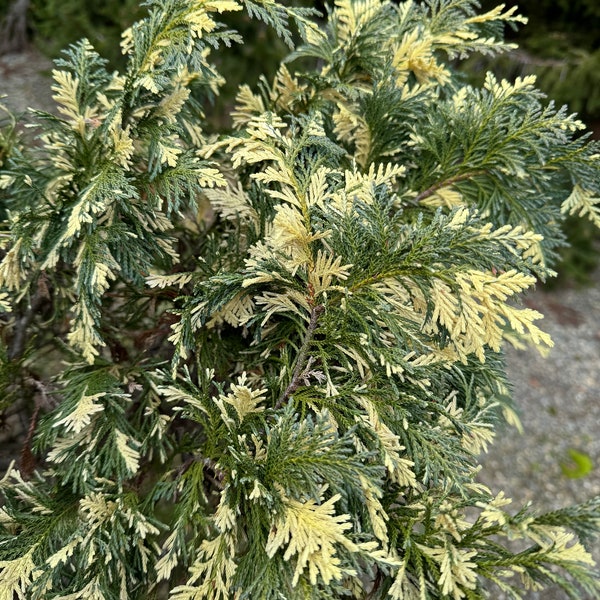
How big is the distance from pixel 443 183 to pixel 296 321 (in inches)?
35.7

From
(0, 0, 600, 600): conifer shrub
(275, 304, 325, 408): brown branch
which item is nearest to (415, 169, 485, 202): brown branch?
(0, 0, 600, 600): conifer shrub

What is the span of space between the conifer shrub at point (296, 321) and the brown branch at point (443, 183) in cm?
1

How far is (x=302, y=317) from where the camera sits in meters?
1.91

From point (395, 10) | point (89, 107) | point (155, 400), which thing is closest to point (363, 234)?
point (155, 400)

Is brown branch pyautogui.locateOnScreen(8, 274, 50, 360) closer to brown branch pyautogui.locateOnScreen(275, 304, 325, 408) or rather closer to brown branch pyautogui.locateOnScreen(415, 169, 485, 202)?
brown branch pyautogui.locateOnScreen(275, 304, 325, 408)

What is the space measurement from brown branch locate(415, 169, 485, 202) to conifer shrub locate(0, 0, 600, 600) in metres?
0.01

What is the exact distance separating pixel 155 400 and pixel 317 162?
3.60 ft

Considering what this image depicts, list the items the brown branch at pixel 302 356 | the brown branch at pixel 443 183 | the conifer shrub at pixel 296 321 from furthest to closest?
1. the brown branch at pixel 443 183
2. the brown branch at pixel 302 356
3. the conifer shrub at pixel 296 321

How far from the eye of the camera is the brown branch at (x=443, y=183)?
7.35 ft

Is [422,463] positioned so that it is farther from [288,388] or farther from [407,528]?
[288,388]

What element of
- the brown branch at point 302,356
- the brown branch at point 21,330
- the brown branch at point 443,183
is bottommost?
the brown branch at point 21,330

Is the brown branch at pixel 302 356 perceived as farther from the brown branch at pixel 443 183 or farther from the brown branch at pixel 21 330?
the brown branch at pixel 21 330

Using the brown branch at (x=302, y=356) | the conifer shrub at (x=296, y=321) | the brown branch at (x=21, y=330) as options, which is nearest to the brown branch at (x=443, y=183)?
the conifer shrub at (x=296, y=321)

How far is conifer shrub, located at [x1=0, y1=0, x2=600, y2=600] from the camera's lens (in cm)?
161
